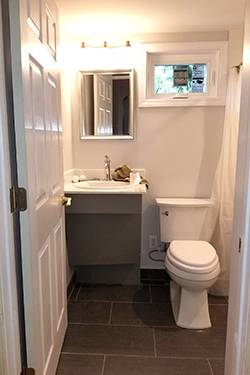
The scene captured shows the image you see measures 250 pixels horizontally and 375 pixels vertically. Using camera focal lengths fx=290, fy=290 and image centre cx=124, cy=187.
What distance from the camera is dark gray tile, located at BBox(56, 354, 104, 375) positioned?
157 centimetres

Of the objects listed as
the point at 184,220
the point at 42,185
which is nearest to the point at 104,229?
the point at 184,220

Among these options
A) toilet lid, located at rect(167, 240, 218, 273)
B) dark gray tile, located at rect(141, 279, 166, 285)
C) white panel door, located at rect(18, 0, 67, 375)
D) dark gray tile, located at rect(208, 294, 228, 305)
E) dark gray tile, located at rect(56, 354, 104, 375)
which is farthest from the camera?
dark gray tile, located at rect(141, 279, 166, 285)

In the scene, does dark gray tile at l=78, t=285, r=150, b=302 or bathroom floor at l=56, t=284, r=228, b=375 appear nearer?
bathroom floor at l=56, t=284, r=228, b=375

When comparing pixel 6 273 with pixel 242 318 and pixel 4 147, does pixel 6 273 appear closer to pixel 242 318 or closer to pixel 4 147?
pixel 4 147

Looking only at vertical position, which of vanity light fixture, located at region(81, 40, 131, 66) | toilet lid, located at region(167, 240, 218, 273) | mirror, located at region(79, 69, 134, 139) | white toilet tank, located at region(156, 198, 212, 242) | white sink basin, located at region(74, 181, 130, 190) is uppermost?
vanity light fixture, located at region(81, 40, 131, 66)

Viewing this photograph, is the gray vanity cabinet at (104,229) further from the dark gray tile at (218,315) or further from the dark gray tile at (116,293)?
the dark gray tile at (218,315)

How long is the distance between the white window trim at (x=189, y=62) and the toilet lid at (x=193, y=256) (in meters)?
1.15

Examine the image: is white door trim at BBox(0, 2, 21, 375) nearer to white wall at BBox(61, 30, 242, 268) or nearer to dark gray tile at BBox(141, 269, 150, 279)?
white wall at BBox(61, 30, 242, 268)

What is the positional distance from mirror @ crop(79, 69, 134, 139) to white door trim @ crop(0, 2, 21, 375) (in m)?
1.57

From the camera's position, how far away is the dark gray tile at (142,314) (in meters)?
2.01

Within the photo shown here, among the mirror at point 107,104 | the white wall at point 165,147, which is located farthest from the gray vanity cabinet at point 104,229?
the mirror at point 107,104

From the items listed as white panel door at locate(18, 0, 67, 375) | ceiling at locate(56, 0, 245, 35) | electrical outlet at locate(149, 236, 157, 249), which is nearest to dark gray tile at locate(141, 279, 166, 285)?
electrical outlet at locate(149, 236, 157, 249)

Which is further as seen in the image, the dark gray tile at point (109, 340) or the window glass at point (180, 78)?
the window glass at point (180, 78)

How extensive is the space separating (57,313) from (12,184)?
881 mm
